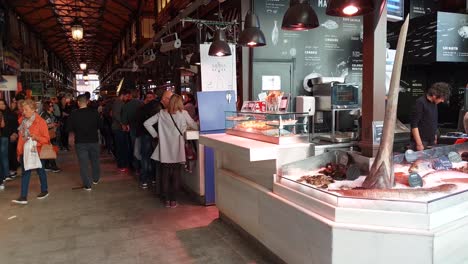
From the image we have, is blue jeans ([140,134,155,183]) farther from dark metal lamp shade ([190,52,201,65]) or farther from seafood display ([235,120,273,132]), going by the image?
seafood display ([235,120,273,132])

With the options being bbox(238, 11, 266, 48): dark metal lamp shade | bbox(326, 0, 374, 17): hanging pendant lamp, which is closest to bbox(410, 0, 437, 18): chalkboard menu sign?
bbox(238, 11, 266, 48): dark metal lamp shade

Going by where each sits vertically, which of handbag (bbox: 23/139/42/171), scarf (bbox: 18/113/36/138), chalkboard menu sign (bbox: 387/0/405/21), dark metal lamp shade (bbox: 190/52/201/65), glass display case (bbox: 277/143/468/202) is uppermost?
chalkboard menu sign (bbox: 387/0/405/21)

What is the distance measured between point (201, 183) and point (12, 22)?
10323 mm

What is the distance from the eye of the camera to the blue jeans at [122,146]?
8289 mm

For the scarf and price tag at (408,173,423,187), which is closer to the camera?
price tag at (408,173,423,187)

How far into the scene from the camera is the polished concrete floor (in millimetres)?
3805

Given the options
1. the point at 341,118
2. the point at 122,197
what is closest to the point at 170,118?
the point at 122,197

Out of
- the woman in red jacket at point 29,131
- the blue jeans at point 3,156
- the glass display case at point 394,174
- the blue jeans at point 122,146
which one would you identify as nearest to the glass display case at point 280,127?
the glass display case at point 394,174

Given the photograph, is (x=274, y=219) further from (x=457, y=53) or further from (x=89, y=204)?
(x=457, y=53)

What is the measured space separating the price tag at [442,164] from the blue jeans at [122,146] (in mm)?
6361

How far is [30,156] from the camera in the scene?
563 cm

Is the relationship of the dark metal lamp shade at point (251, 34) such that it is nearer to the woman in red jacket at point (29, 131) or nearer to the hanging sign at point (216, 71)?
the hanging sign at point (216, 71)

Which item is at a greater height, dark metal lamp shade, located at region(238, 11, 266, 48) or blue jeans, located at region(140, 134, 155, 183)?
dark metal lamp shade, located at region(238, 11, 266, 48)

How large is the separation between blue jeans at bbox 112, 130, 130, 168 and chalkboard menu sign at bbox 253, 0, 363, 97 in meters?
3.33
